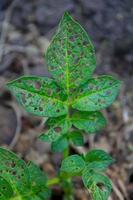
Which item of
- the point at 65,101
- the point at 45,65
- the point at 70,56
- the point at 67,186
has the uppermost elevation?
the point at 45,65

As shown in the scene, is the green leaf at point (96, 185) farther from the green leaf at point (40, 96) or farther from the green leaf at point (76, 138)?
the green leaf at point (40, 96)

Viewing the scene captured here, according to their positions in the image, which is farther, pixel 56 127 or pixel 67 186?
pixel 67 186

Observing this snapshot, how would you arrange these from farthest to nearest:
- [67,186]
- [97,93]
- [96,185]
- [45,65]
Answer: [45,65] < [67,186] < [97,93] < [96,185]

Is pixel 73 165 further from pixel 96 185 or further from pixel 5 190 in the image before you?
pixel 5 190

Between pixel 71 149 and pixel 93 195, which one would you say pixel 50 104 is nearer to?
pixel 93 195

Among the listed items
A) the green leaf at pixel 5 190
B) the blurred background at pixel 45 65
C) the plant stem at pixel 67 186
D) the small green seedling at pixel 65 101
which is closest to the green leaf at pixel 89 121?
the small green seedling at pixel 65 101

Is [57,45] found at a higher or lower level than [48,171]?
higher

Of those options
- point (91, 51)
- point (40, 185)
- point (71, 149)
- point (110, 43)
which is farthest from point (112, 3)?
point (40, 185)

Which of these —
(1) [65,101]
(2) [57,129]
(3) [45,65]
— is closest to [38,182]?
(2) [57,129]
